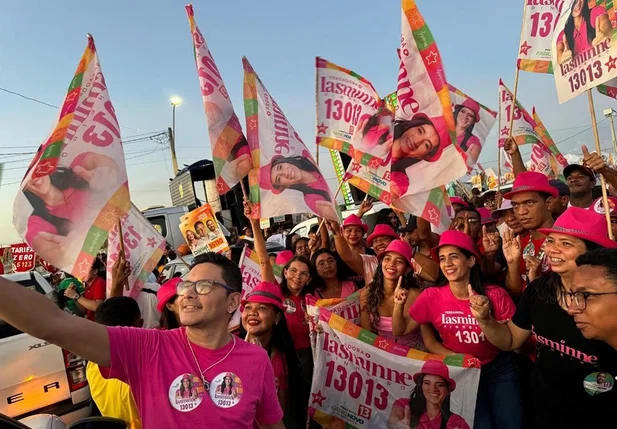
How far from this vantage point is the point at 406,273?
376 centimetres

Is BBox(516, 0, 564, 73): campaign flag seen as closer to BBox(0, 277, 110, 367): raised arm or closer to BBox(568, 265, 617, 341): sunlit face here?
BBox(568, 265, 617, 341): sunlit face

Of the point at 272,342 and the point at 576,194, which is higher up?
the point at 576,194

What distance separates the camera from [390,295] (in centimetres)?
379

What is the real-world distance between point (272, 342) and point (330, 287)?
1299mm

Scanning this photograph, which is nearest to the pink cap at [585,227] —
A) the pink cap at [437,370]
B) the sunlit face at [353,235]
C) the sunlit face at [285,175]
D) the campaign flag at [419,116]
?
the pink cap at [437,370]

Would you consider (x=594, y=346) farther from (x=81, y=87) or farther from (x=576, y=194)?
(x=81, y=87)

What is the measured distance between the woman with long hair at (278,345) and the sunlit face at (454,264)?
1327mm

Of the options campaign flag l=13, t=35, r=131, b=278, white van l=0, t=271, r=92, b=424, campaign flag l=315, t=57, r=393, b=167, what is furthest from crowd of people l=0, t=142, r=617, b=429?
campaign flag l=315, t=57, r=393, b=167

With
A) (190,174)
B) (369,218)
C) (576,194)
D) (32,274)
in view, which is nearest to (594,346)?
(576,194)

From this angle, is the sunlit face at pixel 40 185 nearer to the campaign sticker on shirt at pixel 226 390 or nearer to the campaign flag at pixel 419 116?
the campaign sticker on shirt at pixel 226 390

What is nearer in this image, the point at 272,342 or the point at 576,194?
the point at 272,342

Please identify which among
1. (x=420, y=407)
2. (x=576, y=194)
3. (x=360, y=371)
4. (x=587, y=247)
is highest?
(x=576, y=194)

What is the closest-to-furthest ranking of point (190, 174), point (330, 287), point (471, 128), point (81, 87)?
point (81, 87) → point (330, 287) → point (471, 128) → point (190, 174)

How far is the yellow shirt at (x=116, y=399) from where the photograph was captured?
2.42 m
